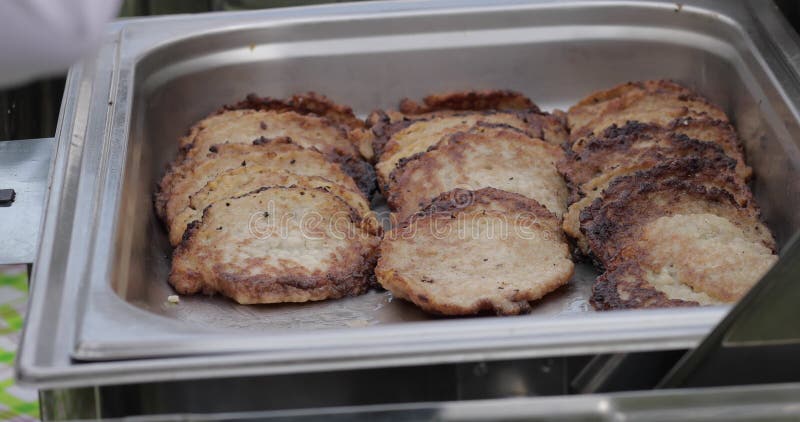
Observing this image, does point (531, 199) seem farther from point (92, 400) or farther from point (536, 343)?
point (92, 400)

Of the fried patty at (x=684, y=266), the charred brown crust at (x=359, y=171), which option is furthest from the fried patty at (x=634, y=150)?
the charred brown crust at (x=359, y=171)

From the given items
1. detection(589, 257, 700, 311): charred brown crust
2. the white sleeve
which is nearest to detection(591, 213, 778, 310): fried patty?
detection(589, 257, 700, 311): charred brown crust

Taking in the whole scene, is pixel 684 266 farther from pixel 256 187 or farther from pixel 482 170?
pixel 256 187

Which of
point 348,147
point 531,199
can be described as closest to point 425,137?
point 348,147

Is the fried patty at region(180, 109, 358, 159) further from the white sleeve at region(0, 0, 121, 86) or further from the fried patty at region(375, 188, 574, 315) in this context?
the white sleeve at region(0, 0, 121, 86)

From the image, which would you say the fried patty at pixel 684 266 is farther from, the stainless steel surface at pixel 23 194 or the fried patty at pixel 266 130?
the stainless steel surface at pixel 23 194
